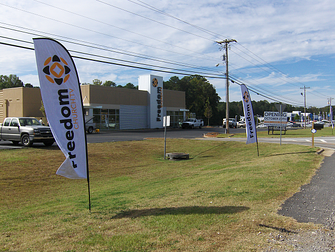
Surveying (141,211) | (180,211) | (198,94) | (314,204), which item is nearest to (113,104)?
(141,211)

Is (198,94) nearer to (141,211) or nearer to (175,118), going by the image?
(175,118)

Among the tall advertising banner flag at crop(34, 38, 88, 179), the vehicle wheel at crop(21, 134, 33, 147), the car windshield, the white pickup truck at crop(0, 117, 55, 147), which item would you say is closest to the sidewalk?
the tall advertising banner flag at crop(34, 38, 88, 179)

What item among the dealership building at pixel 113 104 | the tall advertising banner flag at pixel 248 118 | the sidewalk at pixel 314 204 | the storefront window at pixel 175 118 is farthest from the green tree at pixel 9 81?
the sidewalk at pixel 314 204

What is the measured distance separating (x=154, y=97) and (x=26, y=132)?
3501 centimetres

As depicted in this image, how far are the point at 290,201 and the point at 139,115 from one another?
4514cm

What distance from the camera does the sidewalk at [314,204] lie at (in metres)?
5.22

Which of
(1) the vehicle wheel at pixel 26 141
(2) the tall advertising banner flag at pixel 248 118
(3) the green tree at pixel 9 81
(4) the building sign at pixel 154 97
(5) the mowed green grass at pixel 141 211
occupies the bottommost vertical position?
(5) the mowed green grass at pixel 141 211

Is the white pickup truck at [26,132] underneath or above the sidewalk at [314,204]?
above

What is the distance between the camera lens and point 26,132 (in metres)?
18.1

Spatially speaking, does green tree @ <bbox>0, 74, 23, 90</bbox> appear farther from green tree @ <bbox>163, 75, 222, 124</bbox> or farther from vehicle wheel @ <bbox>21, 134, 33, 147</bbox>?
vehicle wheel @ <bbox>21, 134, 33, 147</bbox>

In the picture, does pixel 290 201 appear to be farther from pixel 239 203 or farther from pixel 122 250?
pixel 122 250

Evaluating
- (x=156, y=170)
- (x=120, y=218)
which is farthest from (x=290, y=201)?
(x=156, y=170)

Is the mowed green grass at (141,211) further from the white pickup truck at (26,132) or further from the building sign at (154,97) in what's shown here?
the building sign at (154,97)

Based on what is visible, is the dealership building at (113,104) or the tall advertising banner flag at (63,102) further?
the dealership building at (113,104)
